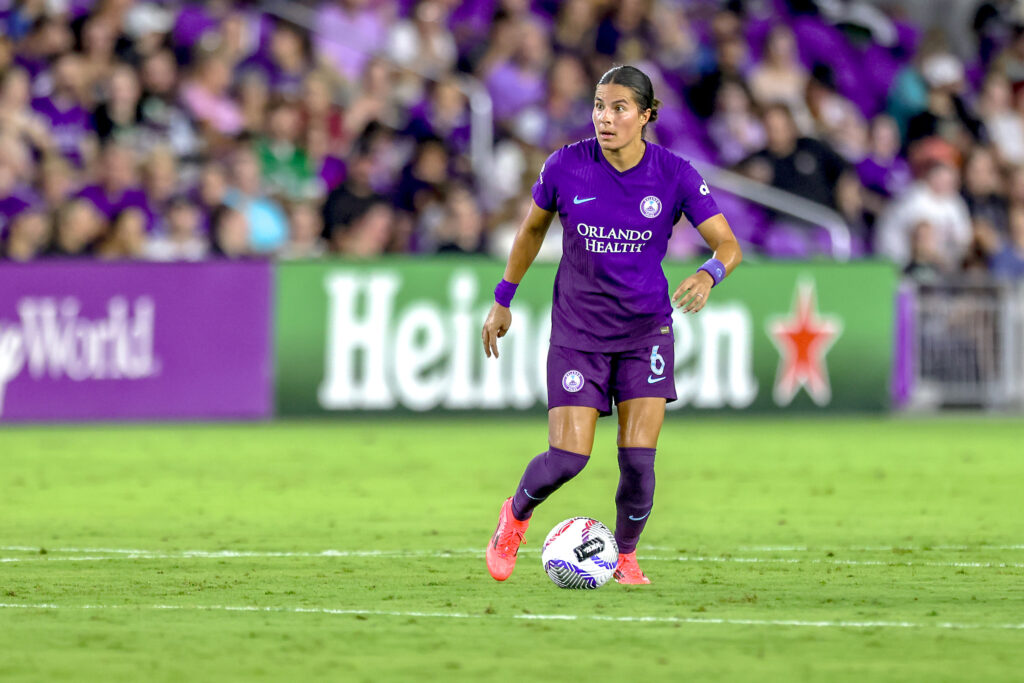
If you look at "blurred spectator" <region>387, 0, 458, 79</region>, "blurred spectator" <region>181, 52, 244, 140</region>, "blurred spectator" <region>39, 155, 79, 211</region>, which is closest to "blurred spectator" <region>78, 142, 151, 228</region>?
"blurred spectator" <region>39, 155, 79, 211</region>

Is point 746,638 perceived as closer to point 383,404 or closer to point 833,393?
point 383,404

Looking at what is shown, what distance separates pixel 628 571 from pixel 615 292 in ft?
4.12

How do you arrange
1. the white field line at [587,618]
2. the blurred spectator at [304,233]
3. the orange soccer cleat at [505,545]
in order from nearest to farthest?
the white field line at [587,618] < the orange soccer cleat at [505,545] < the blurred spectator at [304,233]

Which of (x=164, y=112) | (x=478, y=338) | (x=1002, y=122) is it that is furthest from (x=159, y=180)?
(x=1002, y=122)

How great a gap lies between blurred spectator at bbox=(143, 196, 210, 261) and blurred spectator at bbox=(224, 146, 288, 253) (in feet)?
1.78

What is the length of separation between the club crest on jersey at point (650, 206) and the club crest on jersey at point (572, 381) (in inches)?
29.7

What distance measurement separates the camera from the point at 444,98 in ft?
64.5

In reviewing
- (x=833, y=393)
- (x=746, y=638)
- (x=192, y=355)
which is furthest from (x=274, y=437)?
(x=746, y=638)

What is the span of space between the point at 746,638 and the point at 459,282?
1085cm

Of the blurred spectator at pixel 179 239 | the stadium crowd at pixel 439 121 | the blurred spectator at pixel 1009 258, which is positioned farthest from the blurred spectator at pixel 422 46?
the blurred spectator at pixel 1009 258

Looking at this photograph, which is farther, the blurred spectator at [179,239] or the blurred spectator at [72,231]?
the blurred spectator at [179,239]

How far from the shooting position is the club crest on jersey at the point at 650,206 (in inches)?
323

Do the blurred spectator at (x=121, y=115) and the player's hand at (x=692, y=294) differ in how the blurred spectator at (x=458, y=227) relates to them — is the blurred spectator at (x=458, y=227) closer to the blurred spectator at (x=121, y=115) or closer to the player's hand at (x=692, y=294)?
the blurred spectator at (x=121, y=115)

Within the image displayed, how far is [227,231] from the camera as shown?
1723 cm
